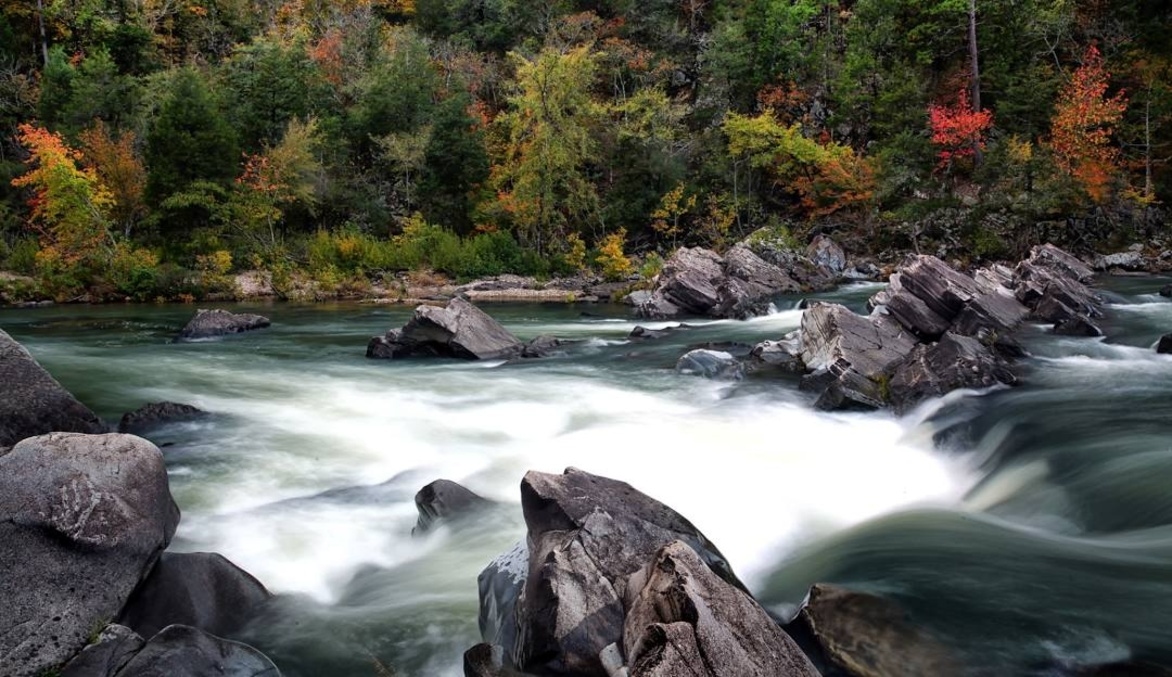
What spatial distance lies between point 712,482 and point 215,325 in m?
18.7

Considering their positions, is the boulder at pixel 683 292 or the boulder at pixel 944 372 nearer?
the boulder at pixel 944 372

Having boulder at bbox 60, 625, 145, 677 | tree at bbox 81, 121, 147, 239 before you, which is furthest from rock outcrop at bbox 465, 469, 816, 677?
tree at bbox 81, 121, 147, 239

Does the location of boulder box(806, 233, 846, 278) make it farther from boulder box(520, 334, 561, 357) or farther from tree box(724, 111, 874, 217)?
boulder box(520, 334, 561, 357)

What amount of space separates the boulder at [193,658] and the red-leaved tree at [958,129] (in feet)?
123

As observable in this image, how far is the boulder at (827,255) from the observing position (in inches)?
1403

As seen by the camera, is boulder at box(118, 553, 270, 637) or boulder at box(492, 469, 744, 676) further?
boulder at box(118, 553, 270, 637)

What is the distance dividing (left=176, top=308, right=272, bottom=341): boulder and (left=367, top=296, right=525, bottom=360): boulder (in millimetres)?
6496

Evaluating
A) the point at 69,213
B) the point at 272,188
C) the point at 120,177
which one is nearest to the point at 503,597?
the point at 69,213

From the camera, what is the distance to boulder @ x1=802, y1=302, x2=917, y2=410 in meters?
11.7

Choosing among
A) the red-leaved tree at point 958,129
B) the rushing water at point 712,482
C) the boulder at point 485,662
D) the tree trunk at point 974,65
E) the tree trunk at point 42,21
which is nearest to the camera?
the boulder at point 485,662

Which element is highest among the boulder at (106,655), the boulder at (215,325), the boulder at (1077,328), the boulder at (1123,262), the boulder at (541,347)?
the boulder at (106,655)

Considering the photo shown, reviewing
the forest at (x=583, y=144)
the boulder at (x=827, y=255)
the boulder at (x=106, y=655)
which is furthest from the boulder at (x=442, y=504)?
the boulder at (x=827, y=255)

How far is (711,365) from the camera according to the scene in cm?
1493

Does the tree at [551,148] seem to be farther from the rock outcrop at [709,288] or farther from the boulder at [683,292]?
the boulder at [683,292]
